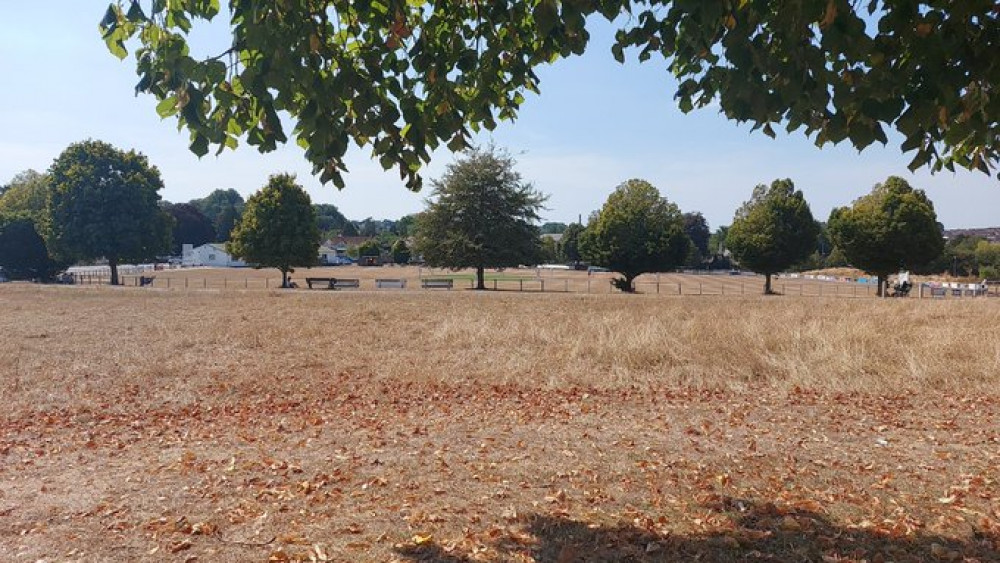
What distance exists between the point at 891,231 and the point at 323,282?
Answer: 37.2m

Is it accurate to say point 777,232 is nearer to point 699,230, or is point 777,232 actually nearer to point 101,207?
point 101,207

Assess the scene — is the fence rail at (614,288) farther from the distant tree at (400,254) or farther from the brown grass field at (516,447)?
the distant tree at (400,254)

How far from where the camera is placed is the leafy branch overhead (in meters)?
4.11

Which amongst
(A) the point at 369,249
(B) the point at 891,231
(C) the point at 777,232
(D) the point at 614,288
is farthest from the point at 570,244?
(B) the point at 891,231

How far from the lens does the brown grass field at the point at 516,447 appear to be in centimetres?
430

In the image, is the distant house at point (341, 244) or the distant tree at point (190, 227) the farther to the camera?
the distant house at point (341, 244)

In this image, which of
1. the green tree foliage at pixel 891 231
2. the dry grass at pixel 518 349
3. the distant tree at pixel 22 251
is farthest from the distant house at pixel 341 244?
the dry grass at pixel 518 349

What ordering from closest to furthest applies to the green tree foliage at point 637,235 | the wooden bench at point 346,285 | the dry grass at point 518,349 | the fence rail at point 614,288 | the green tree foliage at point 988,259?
the dry grass at point 518,349
the fence rail at point 614,288
the wooden bench at point 346,285
the green tree foliage at point 637,235
the green tree foliage at point 988,259

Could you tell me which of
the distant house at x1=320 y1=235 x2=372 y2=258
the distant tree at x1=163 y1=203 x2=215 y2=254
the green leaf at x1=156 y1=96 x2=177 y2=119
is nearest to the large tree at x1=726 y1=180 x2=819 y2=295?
the green leaf at x1=156 y1=96 x2=177 y2=119

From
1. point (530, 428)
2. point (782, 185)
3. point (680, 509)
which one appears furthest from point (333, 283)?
point (680, 509)

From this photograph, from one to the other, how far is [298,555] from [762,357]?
10306mm

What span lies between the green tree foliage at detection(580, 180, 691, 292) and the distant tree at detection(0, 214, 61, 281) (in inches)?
1763

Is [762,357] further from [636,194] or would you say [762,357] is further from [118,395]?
[636,194]

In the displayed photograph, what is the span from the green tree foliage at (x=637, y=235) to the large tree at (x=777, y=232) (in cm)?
408
